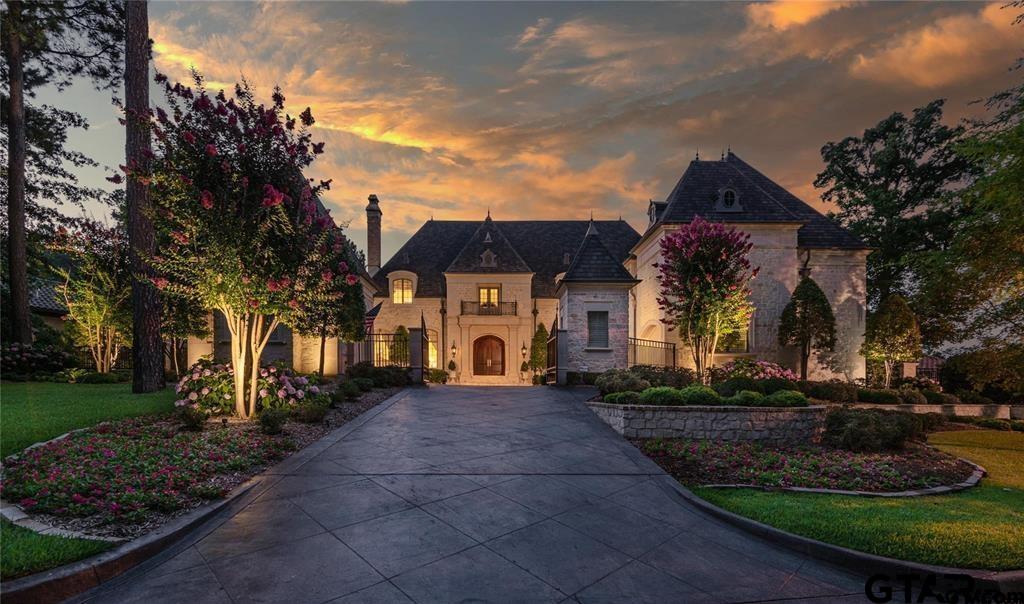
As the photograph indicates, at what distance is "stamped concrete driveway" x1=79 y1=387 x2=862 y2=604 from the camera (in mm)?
2957

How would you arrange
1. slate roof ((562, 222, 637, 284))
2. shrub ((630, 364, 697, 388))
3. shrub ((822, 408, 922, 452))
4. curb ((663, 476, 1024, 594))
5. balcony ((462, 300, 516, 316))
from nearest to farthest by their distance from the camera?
curb ((663, 476, 1024, 594))
shrub ((822, 408, 922, 452))
shrub ((630, 364, 697, 388))
slate roof ((562, 222, 637, 284))
balcony ((462, 300, 516, 316))

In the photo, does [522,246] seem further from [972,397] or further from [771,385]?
[972,397]

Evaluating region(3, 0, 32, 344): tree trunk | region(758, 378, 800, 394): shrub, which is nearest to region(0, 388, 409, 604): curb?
region(758, 378, 800, 394): shrub

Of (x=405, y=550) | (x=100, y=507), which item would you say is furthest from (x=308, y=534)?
(x=100, y=507)

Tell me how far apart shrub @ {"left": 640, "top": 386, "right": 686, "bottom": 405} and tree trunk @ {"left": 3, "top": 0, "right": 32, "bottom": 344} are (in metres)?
21.3

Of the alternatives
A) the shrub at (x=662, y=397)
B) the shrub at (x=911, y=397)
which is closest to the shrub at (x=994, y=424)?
the shrub at (x=911, y=397)

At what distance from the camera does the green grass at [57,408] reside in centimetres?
610

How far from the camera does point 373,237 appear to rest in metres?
26.4

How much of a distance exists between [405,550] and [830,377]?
21.0 metres

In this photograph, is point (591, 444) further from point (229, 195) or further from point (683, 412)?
point (229, 195)

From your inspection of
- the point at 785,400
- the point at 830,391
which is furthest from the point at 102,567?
the point at 830,391

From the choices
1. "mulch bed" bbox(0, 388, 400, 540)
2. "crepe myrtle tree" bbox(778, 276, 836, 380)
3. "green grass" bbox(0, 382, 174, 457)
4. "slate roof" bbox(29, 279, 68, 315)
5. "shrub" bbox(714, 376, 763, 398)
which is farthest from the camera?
"slate roof" bbox(29, 279, 68, 315)

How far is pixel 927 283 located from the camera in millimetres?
12211

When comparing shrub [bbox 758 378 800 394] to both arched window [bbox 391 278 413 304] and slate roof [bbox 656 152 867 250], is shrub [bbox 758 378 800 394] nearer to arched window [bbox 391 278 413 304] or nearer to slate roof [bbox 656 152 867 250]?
slate roof [bbox 656 152 867 250]
